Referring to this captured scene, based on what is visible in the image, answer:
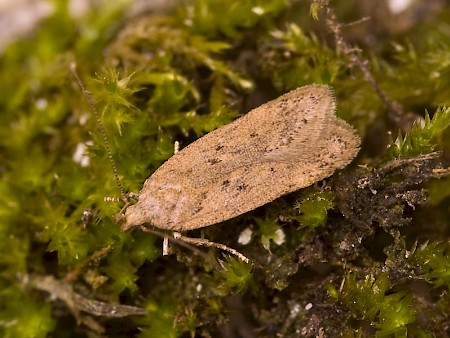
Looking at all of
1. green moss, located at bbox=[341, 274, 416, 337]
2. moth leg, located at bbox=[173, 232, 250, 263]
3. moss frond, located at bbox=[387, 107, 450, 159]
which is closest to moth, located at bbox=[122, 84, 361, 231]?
moth leg, located at bbox=[173, 232, 250, 263]

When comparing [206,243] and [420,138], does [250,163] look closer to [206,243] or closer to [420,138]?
[206,243]

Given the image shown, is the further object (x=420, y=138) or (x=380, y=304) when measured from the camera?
(x=420, y=138)

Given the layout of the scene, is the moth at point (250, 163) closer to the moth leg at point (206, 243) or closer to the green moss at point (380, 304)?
the moth leg at point (206, 243)

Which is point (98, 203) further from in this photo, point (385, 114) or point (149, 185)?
point (385, 114)

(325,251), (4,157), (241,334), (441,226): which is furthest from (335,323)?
(4,157)

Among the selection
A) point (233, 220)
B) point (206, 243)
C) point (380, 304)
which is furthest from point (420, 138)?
point (206, 243)

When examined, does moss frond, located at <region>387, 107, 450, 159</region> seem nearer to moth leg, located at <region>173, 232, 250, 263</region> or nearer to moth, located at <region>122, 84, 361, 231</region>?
moth, located at <region>122, 84, 361, 231</region>

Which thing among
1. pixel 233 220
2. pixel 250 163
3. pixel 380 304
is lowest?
pixel 380 304
